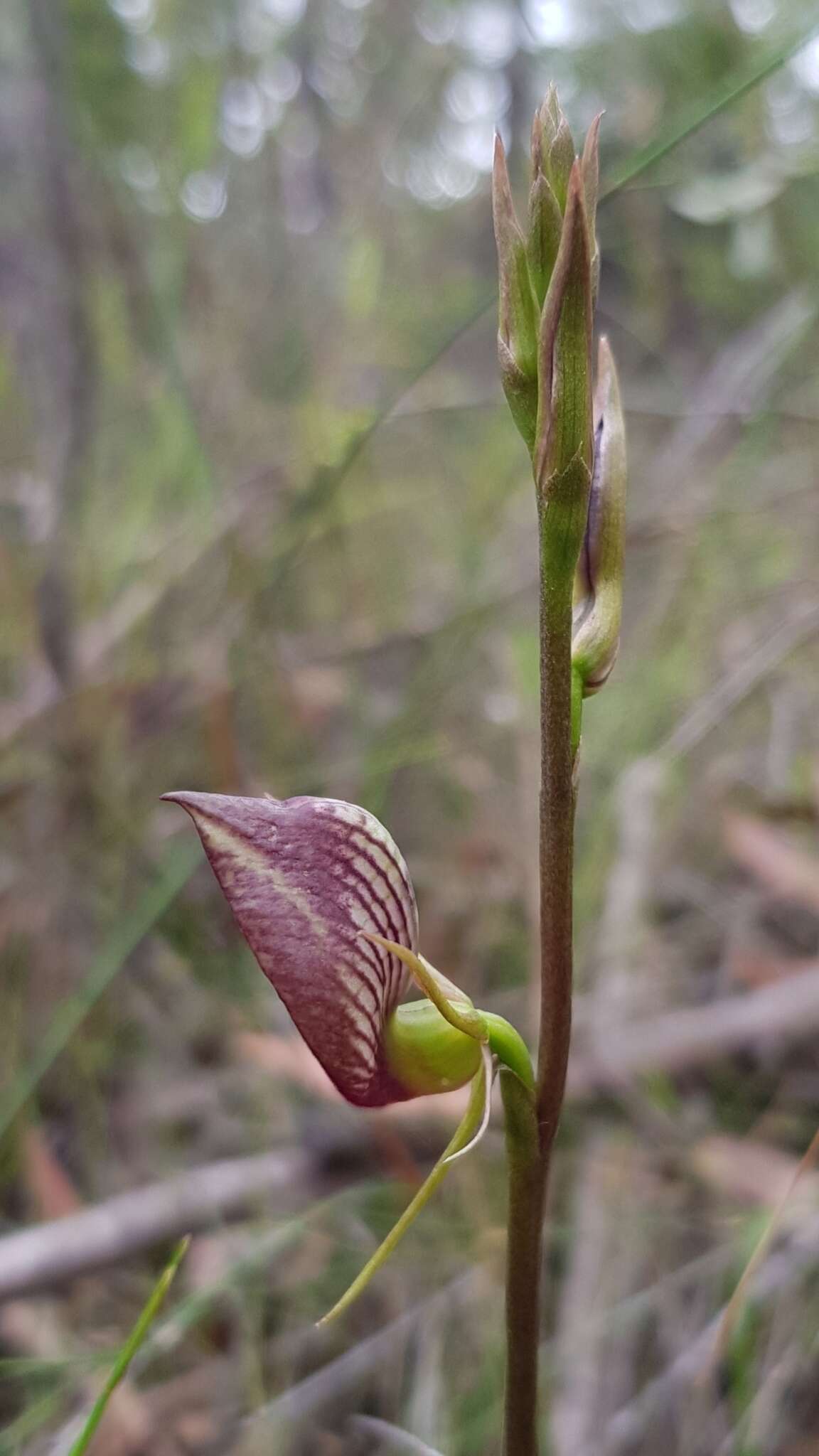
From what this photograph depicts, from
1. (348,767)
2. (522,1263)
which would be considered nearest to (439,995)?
(522,1263)

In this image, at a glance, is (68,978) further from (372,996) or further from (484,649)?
(372,996)

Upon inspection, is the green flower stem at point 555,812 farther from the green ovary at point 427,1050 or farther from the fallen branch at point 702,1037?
the fallen branch at point 702,1037

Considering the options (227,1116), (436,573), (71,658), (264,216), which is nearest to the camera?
(227,1116)

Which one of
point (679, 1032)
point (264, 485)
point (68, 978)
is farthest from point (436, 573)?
point (679, 1032)

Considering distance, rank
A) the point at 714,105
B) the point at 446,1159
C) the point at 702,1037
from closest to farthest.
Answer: the point at 446,1159 < the point at 714,105 < the point at 702,1037

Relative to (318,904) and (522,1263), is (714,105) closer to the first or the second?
(318,904)
